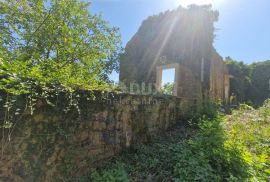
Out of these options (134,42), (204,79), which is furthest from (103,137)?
(134,42)

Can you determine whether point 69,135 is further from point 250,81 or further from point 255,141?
point 250,81

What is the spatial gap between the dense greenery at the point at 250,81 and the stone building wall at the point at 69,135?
14336mm

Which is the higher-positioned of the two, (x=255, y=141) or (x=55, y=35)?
(x=55, y=35)

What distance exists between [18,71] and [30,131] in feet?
2.53

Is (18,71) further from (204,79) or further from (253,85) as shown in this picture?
(253,85)

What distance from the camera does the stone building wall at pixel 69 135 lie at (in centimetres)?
259

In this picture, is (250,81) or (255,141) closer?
(255,141)

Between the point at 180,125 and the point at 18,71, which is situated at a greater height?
the point at 18,71

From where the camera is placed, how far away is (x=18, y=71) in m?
2.48

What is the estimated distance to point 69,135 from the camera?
304 cm

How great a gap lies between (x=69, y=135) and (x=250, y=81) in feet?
60.1

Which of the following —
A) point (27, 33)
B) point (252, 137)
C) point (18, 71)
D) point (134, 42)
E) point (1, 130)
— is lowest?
point (252, 137)

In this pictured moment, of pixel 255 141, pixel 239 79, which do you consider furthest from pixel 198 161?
pixel 239 79

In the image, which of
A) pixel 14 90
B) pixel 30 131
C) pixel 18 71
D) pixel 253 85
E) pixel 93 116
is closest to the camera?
pixel 14 90
